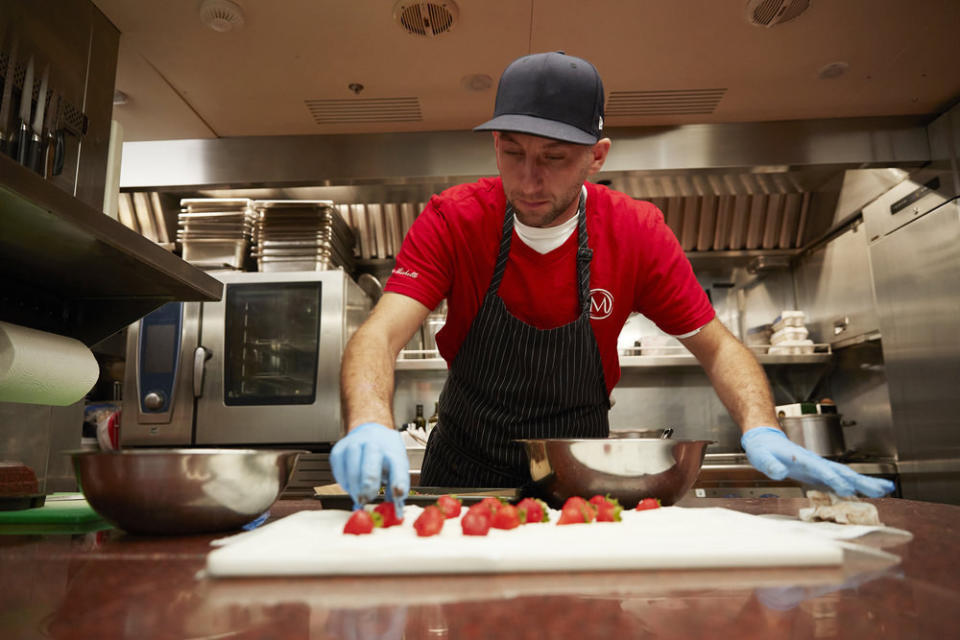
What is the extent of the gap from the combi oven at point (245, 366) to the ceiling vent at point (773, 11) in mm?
2230

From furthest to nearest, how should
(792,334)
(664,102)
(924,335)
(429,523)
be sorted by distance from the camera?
(792,334) → (924,335) → (664,102) → (429,523)

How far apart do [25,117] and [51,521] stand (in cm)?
140

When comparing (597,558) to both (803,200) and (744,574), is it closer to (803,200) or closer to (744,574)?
(744,574)

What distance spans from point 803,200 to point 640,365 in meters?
1.43

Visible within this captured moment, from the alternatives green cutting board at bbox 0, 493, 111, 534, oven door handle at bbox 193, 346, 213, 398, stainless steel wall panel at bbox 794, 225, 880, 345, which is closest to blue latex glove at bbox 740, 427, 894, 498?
green cutting board at bbox 0, 493, 111, 534

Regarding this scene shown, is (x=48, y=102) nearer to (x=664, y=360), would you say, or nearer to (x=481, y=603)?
(x=481, y=603)

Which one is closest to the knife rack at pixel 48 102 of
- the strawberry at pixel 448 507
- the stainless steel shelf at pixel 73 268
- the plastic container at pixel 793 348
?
the stainless steel shelf at pixel 73 268

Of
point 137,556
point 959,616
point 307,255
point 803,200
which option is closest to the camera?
point 959,616

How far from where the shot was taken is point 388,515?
84 centimetres

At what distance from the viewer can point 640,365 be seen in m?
3.62

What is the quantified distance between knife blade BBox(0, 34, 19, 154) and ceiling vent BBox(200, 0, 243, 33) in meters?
0.59

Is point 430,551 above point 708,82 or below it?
below


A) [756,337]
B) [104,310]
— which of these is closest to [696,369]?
[756,337]

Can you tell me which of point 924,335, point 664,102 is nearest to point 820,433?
point 924,335
